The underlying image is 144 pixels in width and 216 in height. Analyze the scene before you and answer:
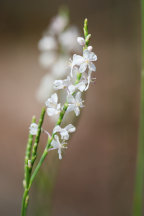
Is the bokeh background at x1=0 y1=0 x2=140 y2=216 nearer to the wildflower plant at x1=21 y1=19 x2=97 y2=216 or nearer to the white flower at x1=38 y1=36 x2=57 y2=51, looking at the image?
the white flower at x1=38 y1=36 x2=57 y2=51

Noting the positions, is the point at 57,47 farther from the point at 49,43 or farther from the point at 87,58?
the point at 87,58

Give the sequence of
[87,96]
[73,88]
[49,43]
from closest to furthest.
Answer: [73,88] → [49,43] → [87,96]

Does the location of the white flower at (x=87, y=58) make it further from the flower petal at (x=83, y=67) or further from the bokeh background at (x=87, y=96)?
the bokeh background at (x=87, y=96)

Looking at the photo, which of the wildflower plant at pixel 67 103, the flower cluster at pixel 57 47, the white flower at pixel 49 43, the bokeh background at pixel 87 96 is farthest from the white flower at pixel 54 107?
the bokeh background at pixel 87 96

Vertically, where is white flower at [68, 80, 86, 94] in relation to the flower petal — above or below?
below

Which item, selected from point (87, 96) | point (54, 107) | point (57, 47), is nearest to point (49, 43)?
point (57, 47)

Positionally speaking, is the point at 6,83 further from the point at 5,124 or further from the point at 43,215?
the point at 43,215

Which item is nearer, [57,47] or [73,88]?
[73,88]

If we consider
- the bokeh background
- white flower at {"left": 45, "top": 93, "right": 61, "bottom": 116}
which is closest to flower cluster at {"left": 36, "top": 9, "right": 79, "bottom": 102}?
white flower at {"left": 45, "top": 93, "right": 61, "bottom": 116}
